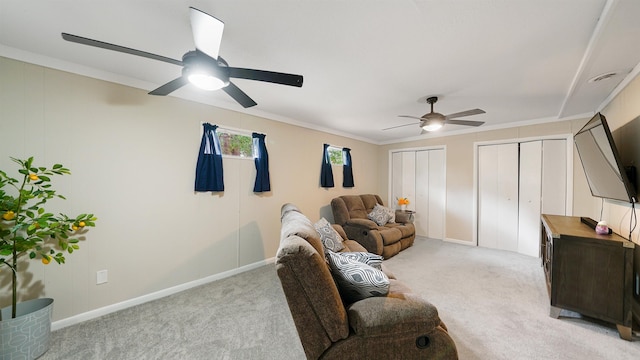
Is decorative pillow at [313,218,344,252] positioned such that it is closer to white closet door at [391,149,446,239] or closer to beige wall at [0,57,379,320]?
beige wall at [0,57,379,320]

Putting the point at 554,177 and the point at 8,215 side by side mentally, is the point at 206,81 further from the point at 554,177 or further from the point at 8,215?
the point at 554,177

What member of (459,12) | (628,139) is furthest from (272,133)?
(628,139)

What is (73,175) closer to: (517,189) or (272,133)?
(272,133)

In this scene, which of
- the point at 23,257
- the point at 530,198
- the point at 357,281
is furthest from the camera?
the point at 530,198

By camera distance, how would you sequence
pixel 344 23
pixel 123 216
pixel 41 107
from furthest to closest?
pixel 123 216 → pixel 41 107 → pixel 344 23

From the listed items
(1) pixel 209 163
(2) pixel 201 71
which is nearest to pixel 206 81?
(2) pixel 201 71

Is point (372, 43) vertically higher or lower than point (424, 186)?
higher

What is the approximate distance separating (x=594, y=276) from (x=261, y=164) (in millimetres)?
3745

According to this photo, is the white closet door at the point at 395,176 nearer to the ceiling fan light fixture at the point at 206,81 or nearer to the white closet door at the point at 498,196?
the white closet door at the point at 498,196

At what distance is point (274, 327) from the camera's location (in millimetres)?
2041

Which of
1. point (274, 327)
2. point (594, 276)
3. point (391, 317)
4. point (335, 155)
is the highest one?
point (335, 155)

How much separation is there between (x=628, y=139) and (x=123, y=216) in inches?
199

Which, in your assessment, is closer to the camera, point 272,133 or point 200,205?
point 200,205

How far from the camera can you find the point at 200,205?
2920 mm
